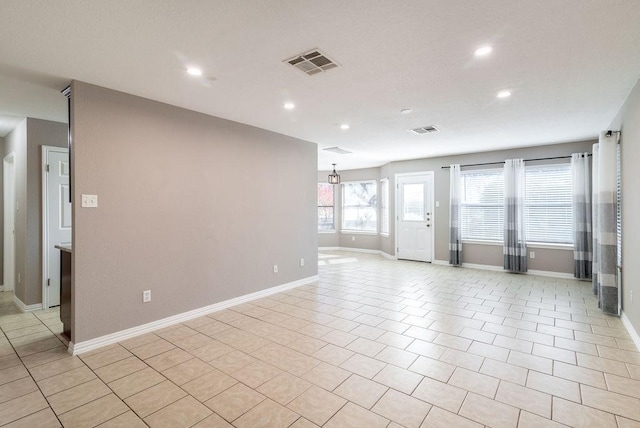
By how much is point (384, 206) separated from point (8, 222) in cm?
787

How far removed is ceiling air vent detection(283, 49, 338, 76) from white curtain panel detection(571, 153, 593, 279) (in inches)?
210

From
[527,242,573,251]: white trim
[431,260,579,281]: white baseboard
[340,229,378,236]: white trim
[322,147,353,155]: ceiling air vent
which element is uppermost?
[322,147,353,155]: ceiling air vent

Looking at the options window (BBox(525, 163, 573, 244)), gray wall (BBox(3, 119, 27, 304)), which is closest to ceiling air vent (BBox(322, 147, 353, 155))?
window (BBox(525, 163, 573, 244))

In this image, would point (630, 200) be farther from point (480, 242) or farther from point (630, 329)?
point (480, 242)

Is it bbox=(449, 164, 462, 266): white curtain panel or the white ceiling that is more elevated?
the white ceiling

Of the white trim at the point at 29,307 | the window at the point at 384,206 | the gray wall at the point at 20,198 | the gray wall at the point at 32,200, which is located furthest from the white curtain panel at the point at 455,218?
the gray wall at the point at 20,198

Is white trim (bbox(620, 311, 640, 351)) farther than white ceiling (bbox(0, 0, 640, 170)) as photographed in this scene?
Yes

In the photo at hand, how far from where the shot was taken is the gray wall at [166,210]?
3016 mm

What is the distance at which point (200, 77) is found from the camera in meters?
2.88

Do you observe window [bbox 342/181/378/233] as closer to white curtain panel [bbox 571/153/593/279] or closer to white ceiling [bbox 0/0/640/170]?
white curtain panel [bbox 571/153/593/279]

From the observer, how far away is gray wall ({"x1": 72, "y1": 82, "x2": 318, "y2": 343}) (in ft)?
9.89

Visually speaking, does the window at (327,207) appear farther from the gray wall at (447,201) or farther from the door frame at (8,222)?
the door frame at (8,222)

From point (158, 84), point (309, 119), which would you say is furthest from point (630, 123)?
point (158, 84)

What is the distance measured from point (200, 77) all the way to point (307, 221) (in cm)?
317
